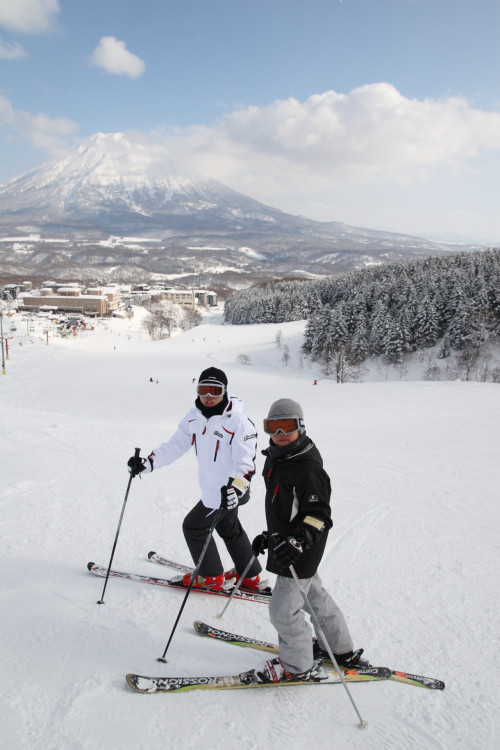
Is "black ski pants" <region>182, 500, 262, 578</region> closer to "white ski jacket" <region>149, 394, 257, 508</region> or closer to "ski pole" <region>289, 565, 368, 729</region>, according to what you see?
"white ski jacket" <region>149, 394, 257, 508</region>

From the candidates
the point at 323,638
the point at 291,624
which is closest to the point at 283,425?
the point at 291,624

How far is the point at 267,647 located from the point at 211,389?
1.84 m

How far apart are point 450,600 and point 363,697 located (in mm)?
1507

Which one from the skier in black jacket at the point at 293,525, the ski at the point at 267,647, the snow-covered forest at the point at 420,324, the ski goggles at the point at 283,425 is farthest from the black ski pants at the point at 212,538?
the snow-covered forest at the point at 420,324

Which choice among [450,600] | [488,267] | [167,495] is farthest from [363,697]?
[488,267]

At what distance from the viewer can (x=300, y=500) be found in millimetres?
2422

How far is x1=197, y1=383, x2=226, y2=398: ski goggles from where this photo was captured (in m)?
3.18

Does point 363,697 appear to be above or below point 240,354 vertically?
above

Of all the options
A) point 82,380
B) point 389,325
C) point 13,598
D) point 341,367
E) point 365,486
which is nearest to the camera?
point 13,598

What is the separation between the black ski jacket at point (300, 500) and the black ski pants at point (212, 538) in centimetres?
97

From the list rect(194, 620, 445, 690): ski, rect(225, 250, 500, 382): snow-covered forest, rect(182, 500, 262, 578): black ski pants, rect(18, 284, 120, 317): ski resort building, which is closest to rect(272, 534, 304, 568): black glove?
rect(194, 620, 445, 690): ski

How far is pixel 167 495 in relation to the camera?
6035 mm

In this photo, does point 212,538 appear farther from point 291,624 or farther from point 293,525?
point 293,525

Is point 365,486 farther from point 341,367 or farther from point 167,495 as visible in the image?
point 341,367
